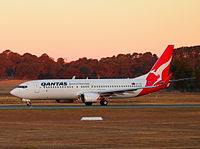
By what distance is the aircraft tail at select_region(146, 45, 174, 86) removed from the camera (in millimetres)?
Answer: 70250

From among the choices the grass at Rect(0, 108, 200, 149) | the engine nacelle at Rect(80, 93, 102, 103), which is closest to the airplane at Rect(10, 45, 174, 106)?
the engine nacelle at Rect(80, 93, 102, 103)

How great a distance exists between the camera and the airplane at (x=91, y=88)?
2670 inches

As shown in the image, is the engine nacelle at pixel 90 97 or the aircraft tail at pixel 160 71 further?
the aircraft tail at pixel 160 71

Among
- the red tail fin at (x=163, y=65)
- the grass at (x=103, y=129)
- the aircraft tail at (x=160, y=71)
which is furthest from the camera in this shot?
the red tail fin at (x=163, y=65)

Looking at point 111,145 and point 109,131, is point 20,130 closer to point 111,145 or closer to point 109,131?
point 109,131

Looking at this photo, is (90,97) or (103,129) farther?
(90,97)

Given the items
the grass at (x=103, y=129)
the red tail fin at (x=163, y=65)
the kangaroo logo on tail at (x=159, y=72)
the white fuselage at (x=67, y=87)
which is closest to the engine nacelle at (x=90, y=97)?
the white fuselage at (x=67, y=87)

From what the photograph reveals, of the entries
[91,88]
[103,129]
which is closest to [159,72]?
[91,88]

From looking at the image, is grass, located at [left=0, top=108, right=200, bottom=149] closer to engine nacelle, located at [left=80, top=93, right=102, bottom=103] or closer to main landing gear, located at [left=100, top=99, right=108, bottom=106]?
engine nacelle, located at [left=80, top=93, right=102, bottom=103]

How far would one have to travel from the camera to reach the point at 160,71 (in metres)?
71.1

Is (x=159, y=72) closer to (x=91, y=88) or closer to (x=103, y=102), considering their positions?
(x=103, y=102)

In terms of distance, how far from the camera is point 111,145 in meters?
27.0

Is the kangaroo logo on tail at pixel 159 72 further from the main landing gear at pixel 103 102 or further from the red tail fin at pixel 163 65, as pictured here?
the main landing gear at pixel 103 102

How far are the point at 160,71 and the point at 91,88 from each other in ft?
31.0
